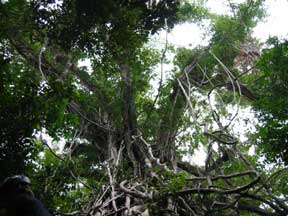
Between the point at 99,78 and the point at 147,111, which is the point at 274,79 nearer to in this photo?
the point at 147,111

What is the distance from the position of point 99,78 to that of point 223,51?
2.14 m

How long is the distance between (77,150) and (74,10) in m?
2.78

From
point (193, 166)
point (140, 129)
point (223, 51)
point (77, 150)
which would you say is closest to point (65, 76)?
point (140, 129)

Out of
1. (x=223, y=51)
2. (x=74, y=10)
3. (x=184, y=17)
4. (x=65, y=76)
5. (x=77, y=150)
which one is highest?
(x=184, y=17)

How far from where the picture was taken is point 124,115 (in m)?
4.84

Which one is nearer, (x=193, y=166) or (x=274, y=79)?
(x=274, y=79)

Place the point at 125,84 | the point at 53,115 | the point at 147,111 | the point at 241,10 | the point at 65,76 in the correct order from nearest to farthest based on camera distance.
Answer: the point at 53,115
the point at 65,76
the point at 125,84
the point at 147,111
the point at 241,10

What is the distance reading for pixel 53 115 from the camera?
2.97 metres

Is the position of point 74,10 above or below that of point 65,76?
above

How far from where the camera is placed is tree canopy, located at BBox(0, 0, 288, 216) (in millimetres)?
2881

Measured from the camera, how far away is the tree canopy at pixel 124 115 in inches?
113

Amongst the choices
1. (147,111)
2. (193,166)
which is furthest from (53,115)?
(193,166)

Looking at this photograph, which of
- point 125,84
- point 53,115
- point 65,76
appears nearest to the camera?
point 53,115

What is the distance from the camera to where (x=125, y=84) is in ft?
15.9
